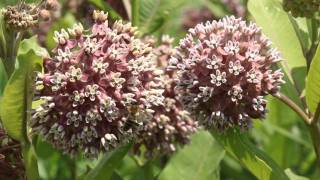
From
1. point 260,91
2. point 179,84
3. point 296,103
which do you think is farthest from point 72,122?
point 296,103

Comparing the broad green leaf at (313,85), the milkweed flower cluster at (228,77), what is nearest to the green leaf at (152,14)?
the milkweed flower cluster at (228,77)

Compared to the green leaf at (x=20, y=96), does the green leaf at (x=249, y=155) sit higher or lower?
lower

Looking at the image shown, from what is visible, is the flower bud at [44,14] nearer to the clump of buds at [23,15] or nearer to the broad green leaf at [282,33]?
the clump of buds at [23,15]

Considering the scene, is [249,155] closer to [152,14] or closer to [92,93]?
[92,93]

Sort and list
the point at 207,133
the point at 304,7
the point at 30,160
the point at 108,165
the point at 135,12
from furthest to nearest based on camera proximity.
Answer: the point at 207,133 < the point at 135,12 < the point at 304,7 < the point at 108,165 < the point at 30,160

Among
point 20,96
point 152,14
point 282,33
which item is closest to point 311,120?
point 282,33
